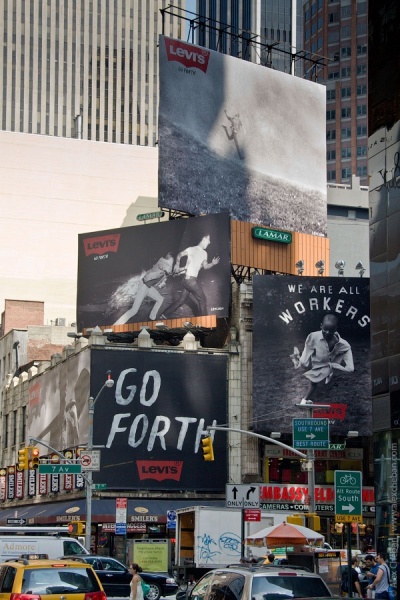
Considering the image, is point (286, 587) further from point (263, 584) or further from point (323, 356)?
point (323, 356)

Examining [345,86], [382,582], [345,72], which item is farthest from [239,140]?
[345,72]

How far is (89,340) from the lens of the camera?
75.1 metres

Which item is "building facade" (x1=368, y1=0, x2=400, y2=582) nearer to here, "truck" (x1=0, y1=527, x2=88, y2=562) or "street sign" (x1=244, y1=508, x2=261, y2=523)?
"street sign" (x1=244, y1=508, x2=261, y2=523)

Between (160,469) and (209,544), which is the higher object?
(160,469)

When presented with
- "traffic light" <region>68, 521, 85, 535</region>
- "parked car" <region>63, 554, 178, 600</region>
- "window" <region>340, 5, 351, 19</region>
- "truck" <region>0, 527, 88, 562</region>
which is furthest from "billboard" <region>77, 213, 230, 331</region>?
"window" <region>340, 5, 351, 19</region>

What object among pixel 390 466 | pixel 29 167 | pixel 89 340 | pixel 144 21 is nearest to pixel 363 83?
pixel 144 21

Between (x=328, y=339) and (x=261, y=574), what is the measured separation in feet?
179

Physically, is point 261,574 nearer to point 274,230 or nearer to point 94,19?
point 274,230

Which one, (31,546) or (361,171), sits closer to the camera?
(31,546)

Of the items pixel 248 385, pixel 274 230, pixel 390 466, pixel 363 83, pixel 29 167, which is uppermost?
pixel 363 83

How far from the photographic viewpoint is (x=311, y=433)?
40344 mm

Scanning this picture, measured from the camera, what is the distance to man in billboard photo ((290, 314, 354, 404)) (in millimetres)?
75688

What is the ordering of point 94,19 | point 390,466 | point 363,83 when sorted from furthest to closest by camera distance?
point 94,19, point 363,83, point 390,466

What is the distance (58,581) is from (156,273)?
56.2 meters
